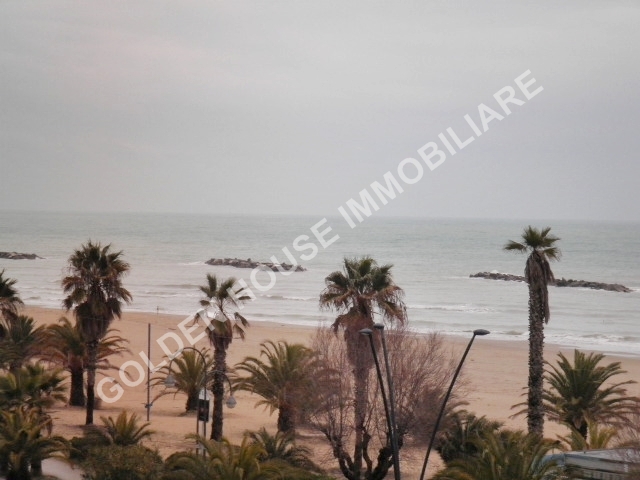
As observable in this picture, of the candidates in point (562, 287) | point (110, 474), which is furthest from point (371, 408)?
point (562, 287)

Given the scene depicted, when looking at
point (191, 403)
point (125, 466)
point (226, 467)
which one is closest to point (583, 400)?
point (226, 467)

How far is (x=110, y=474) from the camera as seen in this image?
20.7 metres

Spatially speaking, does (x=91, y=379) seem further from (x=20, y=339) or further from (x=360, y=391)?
(x=360, y=391)

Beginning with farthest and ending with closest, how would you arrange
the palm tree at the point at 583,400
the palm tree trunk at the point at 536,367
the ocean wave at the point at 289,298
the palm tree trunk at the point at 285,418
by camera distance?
1. the ocean wave at the point at 289,298
2. the palm tree trunk at the point at 285,418
3. the palm tree at the point at 583,400
4. the palm tree trunk at the point at 536,367

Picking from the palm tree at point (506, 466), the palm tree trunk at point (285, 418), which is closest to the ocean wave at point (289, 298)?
the palm tree trunk at point (285, 418)

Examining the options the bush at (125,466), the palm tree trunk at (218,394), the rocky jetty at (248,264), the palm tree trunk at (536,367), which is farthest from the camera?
the rocky jetty at (248,264)

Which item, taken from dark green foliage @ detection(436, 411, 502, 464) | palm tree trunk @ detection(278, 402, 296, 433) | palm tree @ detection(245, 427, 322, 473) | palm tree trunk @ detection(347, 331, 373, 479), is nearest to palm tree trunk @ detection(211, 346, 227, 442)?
palm tree trunk @ detection(278, 402, 296, 433)

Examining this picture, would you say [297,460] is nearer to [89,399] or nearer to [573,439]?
[573,439]

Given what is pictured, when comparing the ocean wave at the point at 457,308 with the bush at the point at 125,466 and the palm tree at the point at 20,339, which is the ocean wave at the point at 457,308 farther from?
the bush at the point at 125,466

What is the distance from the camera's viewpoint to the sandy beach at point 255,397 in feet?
98.5

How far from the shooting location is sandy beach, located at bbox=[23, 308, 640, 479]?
30.0m

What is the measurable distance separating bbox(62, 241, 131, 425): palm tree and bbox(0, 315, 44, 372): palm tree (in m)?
3.68

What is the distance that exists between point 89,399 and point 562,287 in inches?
3300

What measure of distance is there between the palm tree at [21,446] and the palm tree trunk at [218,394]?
6.14 m
